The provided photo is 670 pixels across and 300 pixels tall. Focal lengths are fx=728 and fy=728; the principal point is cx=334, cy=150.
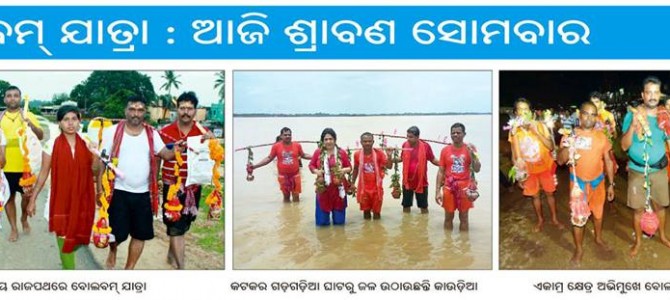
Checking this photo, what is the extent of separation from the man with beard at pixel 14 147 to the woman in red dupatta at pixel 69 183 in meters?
0.18

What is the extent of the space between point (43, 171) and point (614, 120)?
4.39 m

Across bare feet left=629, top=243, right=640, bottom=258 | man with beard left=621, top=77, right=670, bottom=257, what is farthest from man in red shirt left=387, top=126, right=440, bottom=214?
bare feet left=629, top=243, right=640, bottom=258

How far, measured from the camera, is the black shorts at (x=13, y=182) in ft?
18.4

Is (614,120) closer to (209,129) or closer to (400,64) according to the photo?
(400,64)

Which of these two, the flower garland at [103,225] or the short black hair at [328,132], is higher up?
the short black hair at [328,132]

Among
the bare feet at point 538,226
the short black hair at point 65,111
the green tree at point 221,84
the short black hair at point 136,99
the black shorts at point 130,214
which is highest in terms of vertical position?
the green tree at point 221,84

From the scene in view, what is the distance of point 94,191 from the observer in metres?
5.50

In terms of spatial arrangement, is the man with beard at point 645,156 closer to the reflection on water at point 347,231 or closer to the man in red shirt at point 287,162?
the reflection on water at point 347,231

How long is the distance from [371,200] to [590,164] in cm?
172

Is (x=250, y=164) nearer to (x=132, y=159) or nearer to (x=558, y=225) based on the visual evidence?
(x=132, y=159)

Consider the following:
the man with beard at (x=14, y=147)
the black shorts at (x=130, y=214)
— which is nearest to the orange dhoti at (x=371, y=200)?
the black shorts at (x=130, y=214)
